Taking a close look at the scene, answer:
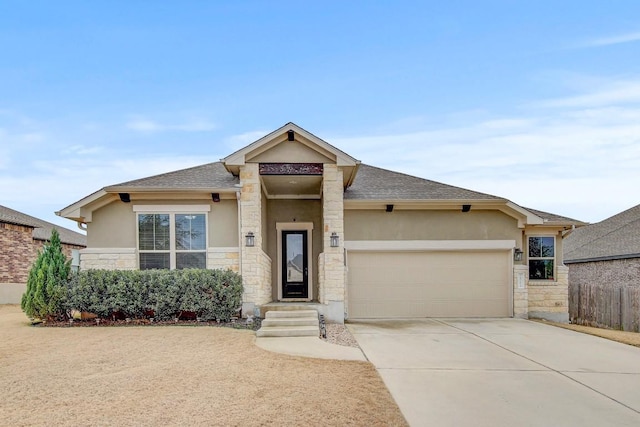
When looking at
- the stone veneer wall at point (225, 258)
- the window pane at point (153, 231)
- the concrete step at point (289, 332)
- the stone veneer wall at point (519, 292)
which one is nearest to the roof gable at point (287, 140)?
the stone veneer wall at point (225, 258)

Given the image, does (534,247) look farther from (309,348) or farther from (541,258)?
(309,348)

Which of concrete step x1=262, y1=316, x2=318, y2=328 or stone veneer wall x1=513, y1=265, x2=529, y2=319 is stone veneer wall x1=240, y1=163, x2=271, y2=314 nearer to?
concrete step x1=262, y1=316, x2=318, y2=328

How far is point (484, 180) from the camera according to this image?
1959 centimetres

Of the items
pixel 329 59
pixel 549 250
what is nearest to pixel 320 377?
pixel 549 250

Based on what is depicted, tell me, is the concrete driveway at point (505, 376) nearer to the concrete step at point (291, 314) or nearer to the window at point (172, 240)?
the concrete step at point (291, 314)

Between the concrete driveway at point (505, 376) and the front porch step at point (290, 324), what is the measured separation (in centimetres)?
99

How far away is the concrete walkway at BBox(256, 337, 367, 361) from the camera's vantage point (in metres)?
7.50

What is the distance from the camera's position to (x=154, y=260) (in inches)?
472

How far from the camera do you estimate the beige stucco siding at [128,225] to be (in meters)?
12.0

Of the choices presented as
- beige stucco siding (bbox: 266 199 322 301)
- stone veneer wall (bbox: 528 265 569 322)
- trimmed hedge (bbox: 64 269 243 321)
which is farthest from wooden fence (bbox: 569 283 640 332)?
trimmed hedge (bbox: 64 269 243 321)

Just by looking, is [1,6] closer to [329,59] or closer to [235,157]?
[235,157]

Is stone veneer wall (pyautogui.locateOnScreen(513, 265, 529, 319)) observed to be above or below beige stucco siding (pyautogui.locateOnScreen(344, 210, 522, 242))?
below

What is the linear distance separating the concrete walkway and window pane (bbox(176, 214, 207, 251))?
398 centimetres


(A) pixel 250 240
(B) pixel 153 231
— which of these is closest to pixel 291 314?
(A) pixel 250 240
